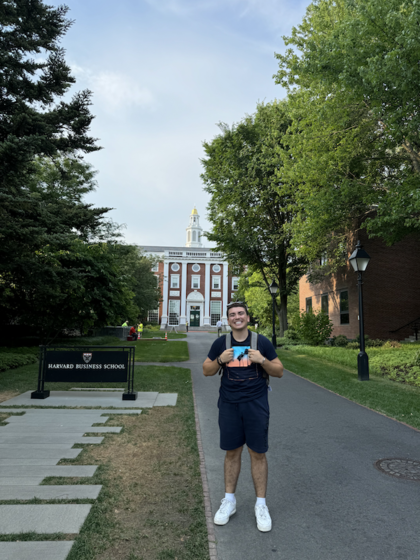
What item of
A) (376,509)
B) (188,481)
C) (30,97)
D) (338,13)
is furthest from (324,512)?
(338,13)

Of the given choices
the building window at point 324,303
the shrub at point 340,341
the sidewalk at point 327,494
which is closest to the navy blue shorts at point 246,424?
the sidewalk at point 327,494

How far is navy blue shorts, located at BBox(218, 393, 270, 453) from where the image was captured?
337cm

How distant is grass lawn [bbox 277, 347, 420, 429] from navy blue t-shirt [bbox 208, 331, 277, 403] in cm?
460

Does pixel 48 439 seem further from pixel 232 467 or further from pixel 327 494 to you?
pixel 327 494

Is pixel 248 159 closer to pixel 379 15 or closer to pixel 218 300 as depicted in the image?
pixel 379 15

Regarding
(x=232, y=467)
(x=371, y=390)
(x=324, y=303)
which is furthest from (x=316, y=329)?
(x=232, y=467)

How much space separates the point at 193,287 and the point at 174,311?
552cm

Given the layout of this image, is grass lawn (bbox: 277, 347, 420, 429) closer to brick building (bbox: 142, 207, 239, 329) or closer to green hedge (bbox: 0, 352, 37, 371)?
green hedge (bbox: 0, 352, 37, 371)

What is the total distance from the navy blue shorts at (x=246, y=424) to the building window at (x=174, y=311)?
67893mm

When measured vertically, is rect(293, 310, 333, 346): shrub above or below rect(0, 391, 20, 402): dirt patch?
above

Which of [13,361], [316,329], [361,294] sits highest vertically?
[361,294]

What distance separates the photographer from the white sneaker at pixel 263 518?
3260 millimetres

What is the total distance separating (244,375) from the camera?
11.3 ft

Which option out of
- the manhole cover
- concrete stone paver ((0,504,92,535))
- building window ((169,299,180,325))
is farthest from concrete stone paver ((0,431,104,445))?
building window ((169,299,180,325))
